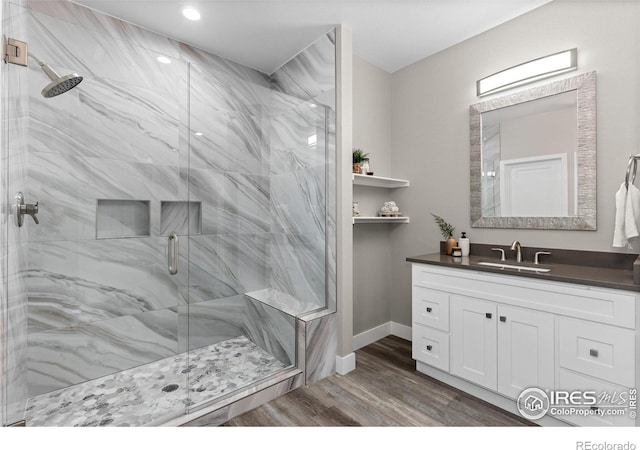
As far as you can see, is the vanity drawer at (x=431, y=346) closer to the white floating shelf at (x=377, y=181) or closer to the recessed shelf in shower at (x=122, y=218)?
the white floating shelf at (x=377, y=181)

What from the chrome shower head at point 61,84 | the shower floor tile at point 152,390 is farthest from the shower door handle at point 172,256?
the chrome shower head at point 61,84

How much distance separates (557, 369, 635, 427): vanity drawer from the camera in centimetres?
145

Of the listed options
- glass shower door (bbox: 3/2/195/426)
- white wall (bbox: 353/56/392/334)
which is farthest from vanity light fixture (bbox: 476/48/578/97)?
glass shower door (bbox: 3/2/195/426)

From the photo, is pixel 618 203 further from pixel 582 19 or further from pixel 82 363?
pixel 82 363

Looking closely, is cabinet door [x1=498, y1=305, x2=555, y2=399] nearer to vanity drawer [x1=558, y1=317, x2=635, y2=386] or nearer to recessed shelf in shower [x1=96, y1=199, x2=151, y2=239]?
vanity drawer [x1=558, y1=317, x2=635, y2=386]

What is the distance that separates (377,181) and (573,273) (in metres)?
1.59

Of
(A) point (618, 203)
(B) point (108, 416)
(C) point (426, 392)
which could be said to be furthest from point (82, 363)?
(A) point (618, 203)

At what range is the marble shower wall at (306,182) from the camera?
8.00 ft

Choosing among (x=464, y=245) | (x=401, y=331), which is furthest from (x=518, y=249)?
(x=401, y=331)

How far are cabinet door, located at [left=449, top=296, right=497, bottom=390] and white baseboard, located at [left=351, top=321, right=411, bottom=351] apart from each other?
0.90 meters

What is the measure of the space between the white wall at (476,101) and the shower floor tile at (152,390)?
65.1 inches

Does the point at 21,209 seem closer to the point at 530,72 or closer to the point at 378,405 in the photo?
the point at 378,405

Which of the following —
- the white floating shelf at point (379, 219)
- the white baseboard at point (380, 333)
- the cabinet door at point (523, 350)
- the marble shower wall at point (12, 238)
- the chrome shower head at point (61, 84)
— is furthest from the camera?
the white baseboard at point (380, 333)

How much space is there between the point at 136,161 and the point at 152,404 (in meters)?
1.58
